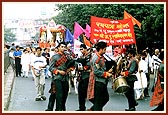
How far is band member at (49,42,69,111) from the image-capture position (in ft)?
28.9

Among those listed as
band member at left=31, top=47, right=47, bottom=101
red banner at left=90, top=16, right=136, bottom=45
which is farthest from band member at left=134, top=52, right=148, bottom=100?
band member at left=31, top=47, right=47, bottom=101

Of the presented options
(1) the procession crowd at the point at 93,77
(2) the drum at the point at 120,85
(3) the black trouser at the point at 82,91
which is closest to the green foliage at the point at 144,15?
(1) the procession crowd at the point at 93,77

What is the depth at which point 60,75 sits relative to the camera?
883cm

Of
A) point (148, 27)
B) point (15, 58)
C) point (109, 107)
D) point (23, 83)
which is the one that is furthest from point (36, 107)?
point (15, 58)

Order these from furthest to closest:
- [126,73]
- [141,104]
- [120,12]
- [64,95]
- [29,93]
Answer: [120,12] → [29,93] → [141,104] → [126,73] → [64,95]

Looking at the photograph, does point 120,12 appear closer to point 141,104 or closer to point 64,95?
point 141,104

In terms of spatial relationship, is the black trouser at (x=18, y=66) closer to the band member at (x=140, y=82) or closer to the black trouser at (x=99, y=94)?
the band member at (x=140, y=82)

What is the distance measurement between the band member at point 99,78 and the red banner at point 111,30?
90.0 inches

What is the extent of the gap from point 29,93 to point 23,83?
3226 mm

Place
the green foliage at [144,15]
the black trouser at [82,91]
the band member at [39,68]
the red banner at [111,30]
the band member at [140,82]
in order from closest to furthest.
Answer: the black trouser at [82,91], the red banner at [111,30], the band member at [39,68], the band member at [140,82], the green foliage at [144,15]

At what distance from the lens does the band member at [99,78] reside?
8125mm

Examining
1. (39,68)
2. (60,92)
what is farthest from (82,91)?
(39,68)

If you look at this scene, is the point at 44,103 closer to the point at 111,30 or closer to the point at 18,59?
the point at 111,30

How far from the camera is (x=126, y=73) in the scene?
378 inches
